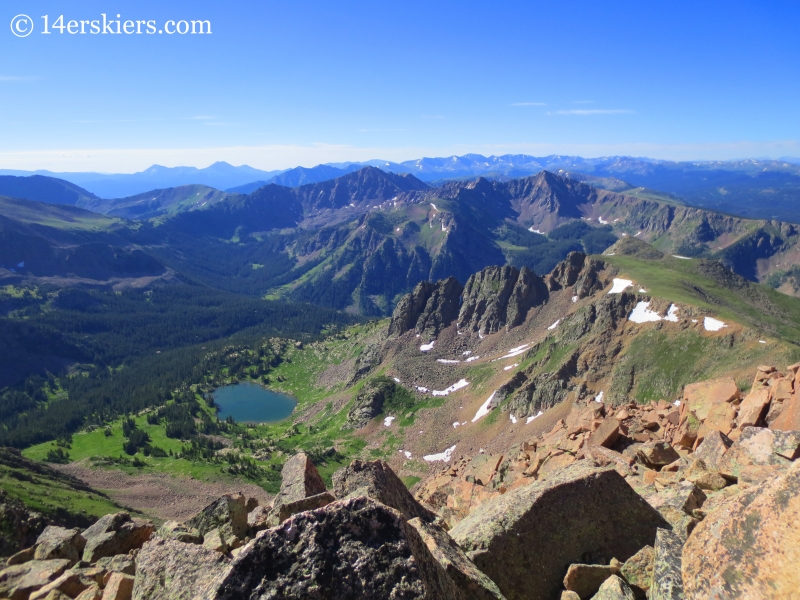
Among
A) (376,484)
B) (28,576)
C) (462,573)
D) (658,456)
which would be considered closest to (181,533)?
(28,576)

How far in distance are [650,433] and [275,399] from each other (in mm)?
165211

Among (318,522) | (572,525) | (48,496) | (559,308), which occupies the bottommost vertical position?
(48,496)

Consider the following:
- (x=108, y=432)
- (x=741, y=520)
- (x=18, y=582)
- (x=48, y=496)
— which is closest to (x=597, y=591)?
(x=741, y=520)

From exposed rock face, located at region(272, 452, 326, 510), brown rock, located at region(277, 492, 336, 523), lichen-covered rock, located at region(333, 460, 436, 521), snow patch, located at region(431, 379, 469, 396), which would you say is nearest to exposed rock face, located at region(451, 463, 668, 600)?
lichen-covered rock, located at region(333, 460, 436, 521)

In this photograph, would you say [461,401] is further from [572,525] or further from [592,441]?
[572,525]

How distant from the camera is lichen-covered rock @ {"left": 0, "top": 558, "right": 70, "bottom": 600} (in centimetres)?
1508

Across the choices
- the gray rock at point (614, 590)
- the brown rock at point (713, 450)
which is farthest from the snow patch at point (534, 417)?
the gray rock at point (614, 590)

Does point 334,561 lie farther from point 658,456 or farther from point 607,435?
point 607,435

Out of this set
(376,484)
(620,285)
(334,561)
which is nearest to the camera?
(334,561)

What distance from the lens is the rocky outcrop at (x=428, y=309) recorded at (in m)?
144

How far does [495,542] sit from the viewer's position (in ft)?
41.3

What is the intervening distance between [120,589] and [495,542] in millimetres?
10800

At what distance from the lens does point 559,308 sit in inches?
4742

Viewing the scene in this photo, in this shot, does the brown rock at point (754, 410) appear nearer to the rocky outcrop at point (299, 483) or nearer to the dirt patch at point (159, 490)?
the rocky outcrop at point (299, 483)
